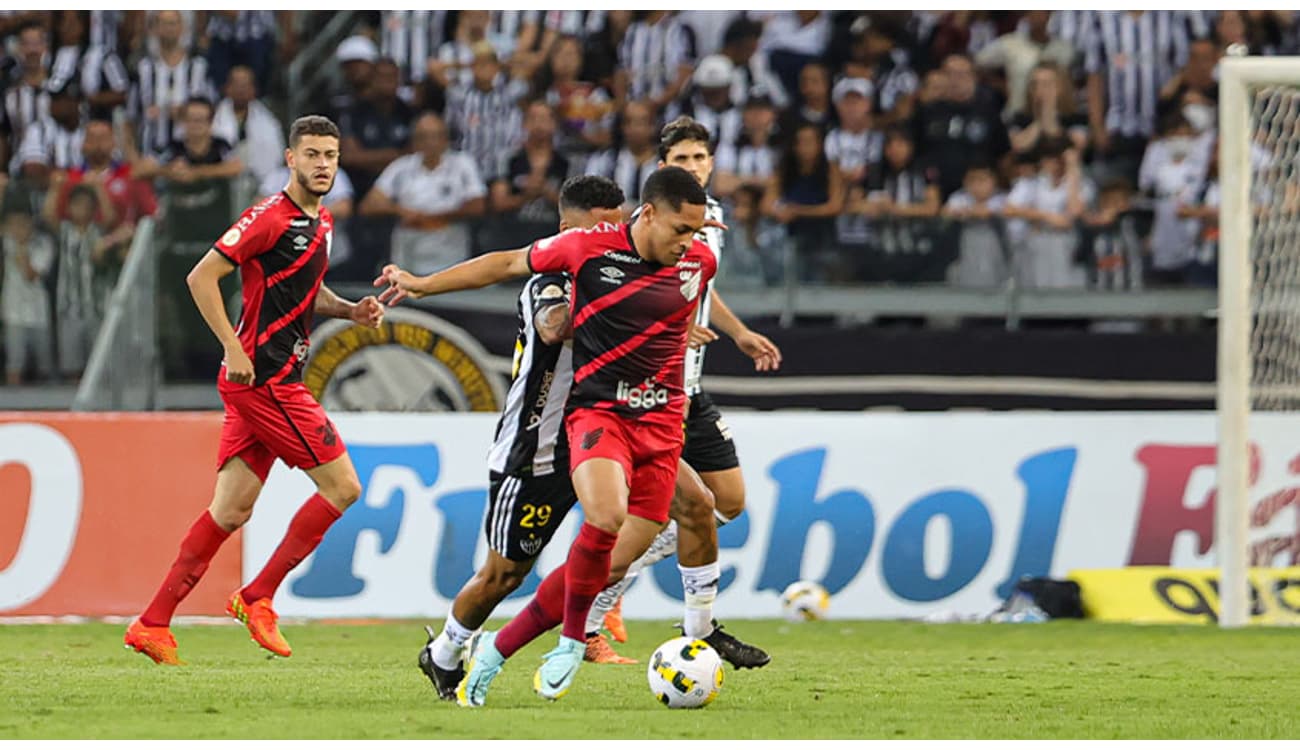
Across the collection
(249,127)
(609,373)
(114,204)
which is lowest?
(609,373)

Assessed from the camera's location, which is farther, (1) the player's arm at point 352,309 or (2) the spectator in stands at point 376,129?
(2) the spectator in stands at point 376,129

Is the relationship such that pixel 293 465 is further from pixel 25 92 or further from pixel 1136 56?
pixel 1136 56

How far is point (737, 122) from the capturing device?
14.7 m

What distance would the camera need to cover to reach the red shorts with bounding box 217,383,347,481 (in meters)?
8.52

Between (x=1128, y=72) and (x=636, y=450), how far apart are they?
9182 mm

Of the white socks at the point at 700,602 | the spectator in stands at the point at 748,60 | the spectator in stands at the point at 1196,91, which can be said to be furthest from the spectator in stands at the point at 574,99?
the white socks at the point at 700,602

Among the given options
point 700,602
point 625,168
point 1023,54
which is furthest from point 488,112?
point 700,602

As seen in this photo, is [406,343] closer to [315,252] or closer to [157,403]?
[157,403]

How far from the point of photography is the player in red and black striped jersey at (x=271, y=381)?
8.27 m

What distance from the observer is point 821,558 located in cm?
1191

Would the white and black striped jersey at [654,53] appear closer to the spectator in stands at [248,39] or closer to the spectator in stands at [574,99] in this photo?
the spectator in stands at [574,99]

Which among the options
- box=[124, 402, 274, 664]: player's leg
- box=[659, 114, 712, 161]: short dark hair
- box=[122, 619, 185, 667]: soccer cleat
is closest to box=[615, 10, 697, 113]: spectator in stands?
box=[659, 114, 712, 161]: short dark hair

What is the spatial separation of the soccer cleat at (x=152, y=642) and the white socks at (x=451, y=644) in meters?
1.76
